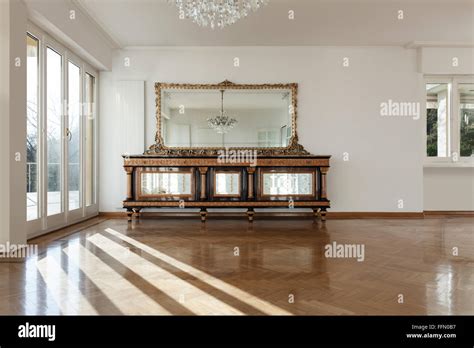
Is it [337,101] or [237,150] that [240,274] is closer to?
[237,150]

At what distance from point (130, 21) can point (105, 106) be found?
1.77 m

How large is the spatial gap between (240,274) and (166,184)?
3.17 meters

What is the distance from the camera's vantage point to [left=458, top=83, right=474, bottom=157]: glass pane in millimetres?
6559

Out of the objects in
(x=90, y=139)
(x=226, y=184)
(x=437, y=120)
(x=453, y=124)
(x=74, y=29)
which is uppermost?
(x=74, y=29)

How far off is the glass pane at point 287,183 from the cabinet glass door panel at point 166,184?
1321mm

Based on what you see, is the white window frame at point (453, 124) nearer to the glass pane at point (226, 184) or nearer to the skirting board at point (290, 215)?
the skirting board at point (290, 215)

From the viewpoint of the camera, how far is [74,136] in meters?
5.45

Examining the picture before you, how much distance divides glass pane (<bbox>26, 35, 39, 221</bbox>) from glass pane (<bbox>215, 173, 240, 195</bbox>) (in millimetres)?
2663

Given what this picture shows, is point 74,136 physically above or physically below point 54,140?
above

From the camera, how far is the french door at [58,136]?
434cm

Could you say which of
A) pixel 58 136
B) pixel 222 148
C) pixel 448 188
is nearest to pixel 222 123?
pixel 222 148

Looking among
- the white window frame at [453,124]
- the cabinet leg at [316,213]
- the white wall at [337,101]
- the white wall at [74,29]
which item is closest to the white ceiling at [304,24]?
the white wall at [74,29]

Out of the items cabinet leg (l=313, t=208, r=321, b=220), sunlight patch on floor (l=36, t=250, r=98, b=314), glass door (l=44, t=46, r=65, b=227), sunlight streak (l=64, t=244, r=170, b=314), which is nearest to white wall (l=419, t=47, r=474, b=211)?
cabinet leg (l=313, t=208, r=321, b=220)

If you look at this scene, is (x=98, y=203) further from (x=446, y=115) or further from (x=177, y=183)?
(x=446, y=115)
